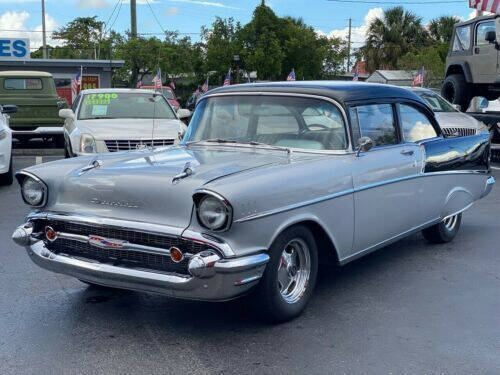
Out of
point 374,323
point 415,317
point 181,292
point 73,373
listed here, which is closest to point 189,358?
point 181,292

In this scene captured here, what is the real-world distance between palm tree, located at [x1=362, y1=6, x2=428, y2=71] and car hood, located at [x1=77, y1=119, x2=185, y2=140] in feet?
132

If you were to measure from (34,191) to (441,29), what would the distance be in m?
47.0

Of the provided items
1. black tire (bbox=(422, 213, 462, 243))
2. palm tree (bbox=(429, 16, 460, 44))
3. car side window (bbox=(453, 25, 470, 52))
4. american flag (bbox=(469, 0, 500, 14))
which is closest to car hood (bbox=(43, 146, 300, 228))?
black tire (bbox=(422, 213, 462, 243))

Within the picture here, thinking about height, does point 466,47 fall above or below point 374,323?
above

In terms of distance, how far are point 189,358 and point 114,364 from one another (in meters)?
0.43

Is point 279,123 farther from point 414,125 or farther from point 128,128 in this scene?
point 128,128

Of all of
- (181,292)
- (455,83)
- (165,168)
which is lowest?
(181,292)

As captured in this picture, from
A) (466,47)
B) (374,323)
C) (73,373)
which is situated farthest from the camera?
(466,47)

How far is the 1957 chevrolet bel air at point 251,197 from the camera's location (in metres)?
3.76

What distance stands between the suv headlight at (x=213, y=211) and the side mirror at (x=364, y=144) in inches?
58.5

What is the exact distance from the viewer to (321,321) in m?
4.34

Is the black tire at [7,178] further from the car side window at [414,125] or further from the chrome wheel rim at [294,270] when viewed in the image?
the chrome wheel rim at [294,270]

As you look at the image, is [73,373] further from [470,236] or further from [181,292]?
[470,236]

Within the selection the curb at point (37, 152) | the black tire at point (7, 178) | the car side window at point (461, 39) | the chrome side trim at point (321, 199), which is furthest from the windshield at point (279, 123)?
the car side window at point (461, 39)
